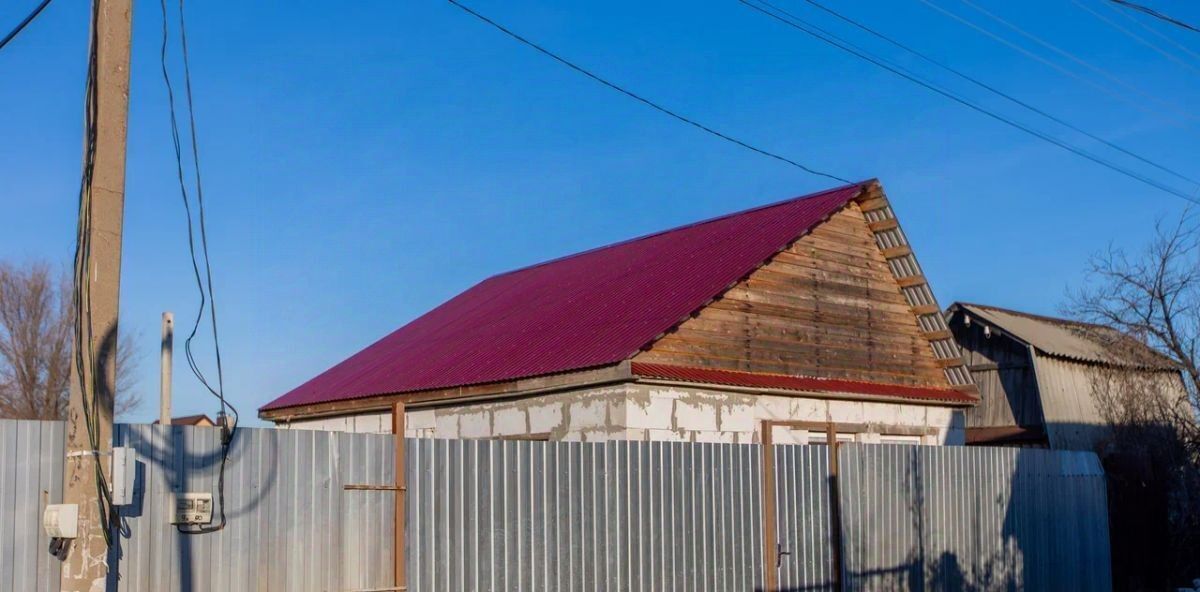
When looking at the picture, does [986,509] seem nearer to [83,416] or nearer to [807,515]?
[807,515]

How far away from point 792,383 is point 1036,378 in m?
11.2

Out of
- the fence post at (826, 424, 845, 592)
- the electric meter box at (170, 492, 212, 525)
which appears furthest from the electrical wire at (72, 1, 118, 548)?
the fence post at (826, 424, 845, 592)

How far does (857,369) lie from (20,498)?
13892mm

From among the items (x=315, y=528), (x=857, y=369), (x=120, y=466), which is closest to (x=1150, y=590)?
(x=857, y=369)

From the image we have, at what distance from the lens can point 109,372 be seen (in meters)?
6.55

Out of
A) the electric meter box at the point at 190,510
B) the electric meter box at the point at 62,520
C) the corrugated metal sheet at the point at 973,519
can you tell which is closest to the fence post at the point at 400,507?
the electric meter box at the point at 190,510

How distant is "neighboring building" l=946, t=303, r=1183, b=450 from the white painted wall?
8.16 metres

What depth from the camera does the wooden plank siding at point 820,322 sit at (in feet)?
54.3

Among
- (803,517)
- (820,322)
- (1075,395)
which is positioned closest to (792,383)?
(820,322)

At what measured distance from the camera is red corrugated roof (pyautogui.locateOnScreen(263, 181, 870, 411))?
16812mm

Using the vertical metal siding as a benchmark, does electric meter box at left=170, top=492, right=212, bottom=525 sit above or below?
above

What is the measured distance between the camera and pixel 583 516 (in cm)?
998

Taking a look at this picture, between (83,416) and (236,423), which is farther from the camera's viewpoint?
(236,423)

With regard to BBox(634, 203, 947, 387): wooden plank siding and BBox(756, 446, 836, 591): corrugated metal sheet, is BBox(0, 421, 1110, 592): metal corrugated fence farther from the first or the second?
BBox(634, 203, 947, 387): wooden plank siding
